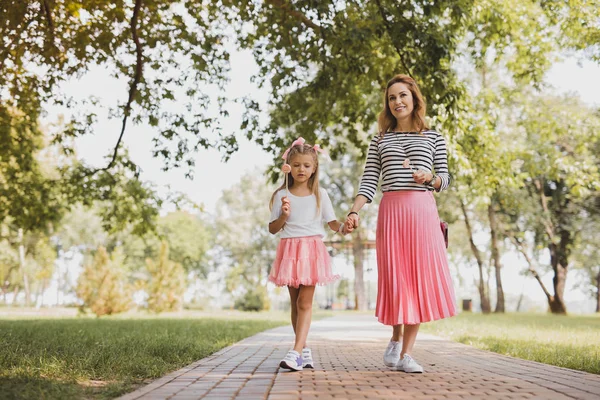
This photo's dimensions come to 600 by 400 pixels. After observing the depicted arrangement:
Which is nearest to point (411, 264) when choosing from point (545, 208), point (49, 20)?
point (49, 20)

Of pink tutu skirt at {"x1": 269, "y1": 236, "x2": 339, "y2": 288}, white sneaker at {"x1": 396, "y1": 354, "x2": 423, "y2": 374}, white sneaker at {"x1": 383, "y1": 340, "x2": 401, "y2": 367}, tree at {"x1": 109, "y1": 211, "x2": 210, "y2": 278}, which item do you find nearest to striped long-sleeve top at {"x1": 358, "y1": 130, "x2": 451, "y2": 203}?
pink tutu skirt at {"x1": 269, "y1": 236, "x2": 339, "y2": 288}

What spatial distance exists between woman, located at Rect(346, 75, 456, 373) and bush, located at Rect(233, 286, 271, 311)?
24438 mm

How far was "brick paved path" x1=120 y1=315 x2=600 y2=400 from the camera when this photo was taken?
3.92 m

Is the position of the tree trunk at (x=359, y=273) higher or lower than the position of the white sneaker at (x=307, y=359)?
higher

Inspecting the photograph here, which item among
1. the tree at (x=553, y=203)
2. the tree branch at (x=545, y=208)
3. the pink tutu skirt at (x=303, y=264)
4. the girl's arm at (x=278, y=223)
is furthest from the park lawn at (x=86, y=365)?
the tree branch at (x=545, y=208)

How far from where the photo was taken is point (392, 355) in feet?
17.9

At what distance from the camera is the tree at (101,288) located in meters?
21.4

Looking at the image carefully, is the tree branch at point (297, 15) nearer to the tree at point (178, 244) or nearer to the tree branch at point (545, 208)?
the tree branch at point (545, 208)

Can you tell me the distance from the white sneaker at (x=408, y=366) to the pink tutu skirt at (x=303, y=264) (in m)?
0.88

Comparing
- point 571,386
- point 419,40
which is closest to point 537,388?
point 571,386

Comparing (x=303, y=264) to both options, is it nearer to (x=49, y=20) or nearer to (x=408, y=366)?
(x=408, y=366)

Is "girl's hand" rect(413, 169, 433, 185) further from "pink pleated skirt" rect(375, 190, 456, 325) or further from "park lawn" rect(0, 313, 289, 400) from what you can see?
"park lawn" rect(0, 313, 289, 400)

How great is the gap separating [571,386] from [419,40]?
6.77 m

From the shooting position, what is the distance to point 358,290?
3819 centimetres
